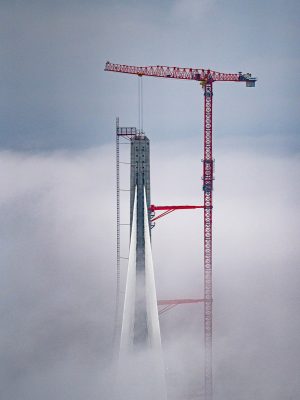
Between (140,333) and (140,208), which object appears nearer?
(140,333)

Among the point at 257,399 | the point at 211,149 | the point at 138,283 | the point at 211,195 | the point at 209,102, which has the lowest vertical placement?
the point at 257,399

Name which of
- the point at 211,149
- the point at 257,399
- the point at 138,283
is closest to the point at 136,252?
the point at 138,283

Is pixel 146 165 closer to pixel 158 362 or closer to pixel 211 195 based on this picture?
pixel 211 195

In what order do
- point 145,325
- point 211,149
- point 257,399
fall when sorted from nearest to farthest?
point 145,325
point 211,149
point 257,399

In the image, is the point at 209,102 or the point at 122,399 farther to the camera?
the point at 209,102

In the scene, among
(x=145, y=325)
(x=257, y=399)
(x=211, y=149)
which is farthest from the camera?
(x=257, y=399)

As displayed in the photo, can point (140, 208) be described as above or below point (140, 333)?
above

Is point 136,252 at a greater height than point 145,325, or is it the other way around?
point 136,252

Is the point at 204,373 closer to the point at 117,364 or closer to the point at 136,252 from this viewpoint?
the point at 117,364
